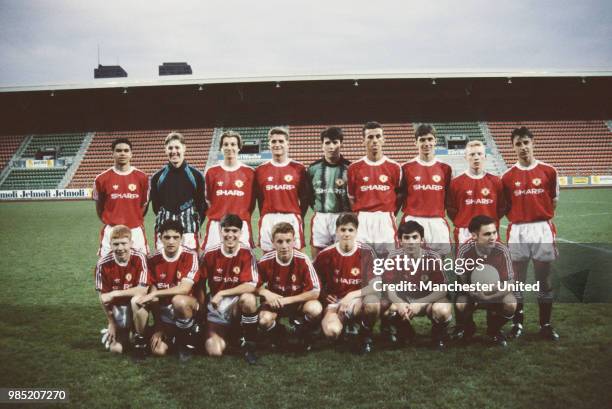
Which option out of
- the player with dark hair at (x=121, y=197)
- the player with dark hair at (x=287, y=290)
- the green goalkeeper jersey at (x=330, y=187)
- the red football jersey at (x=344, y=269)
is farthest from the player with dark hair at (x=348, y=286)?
the player with dark hair at (x=121, y=197)

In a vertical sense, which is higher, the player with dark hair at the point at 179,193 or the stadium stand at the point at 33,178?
the stadium stand at the point at 33,178

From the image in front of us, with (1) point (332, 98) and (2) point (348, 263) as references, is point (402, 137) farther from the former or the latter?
(2) point (348, 263)

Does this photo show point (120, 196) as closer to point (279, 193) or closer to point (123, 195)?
point (123, 195)

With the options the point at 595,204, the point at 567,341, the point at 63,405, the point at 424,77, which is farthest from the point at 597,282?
the point at 424,77

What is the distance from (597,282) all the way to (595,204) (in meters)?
9.79

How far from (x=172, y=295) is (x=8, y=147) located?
86.2 feet

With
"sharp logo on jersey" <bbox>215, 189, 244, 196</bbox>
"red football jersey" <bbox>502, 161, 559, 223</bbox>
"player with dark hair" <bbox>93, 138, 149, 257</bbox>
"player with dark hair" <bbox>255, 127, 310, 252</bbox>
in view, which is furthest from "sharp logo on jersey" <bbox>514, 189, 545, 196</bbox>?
"player with dark hair" <bbox>93, 138, 149, 257</bbox>

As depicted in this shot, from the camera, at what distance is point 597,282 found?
500 centimetres

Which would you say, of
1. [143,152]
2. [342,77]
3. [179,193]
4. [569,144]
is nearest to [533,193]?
[179,193]

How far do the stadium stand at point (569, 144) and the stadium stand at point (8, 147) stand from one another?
85.0 ft

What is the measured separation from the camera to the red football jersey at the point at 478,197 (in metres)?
3.83

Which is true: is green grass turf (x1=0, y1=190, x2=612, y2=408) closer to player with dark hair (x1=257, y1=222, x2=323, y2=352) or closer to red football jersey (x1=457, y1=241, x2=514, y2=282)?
player with dark hair (x1=257, y1=222, x2=323, y2=352)

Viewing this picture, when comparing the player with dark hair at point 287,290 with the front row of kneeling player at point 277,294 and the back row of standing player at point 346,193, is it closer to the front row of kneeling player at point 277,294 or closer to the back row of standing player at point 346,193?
the front row of kneeling player at point 277,294

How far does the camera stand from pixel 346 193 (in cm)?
408
